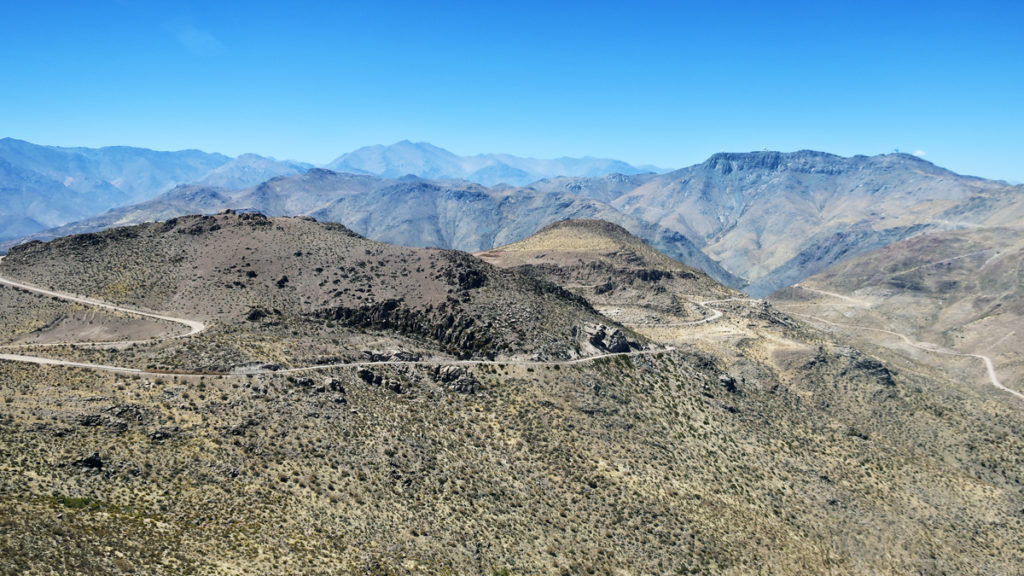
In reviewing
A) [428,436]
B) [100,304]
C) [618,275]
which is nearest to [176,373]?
[428,436]

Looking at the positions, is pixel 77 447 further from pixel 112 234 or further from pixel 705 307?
pixel 705 307

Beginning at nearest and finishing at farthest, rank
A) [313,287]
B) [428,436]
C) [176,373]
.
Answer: [428,436]
[176,373]
[313,287]

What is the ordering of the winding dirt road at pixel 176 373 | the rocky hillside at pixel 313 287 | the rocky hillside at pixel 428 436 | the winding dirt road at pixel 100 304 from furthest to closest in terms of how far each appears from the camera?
the rocky hillside at pixel 313 287
the winding dirt road at pixel 100 304
the winding dirt road at pixel 176 373
the rocky hillside at pixel 428 436

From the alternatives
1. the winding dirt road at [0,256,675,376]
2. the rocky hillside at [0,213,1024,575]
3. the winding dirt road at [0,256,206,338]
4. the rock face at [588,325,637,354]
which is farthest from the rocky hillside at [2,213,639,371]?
the winding dirt road at [0,256,675,376]

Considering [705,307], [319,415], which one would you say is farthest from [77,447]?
[705,307]

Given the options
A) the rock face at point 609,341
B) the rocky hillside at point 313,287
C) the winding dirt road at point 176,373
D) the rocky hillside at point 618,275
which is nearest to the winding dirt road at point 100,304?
the winding dirt road at point 176,373

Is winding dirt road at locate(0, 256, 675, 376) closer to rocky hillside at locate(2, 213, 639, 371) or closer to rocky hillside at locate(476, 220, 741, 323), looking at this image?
rocky hillside at locate(2, 213, 639, 371)

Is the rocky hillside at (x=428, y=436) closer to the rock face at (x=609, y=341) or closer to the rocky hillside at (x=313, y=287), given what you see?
the rocky hillside at (x=313, y=287)

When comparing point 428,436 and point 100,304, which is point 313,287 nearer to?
point 100,304
